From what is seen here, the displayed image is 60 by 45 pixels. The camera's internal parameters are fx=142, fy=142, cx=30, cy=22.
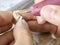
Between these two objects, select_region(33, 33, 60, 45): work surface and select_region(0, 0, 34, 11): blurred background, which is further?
select_region(0, 0, 34, 11): blurred background

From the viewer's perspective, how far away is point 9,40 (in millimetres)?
483

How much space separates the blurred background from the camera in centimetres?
67

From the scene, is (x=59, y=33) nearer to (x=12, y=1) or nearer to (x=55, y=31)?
(x=55, y=31)

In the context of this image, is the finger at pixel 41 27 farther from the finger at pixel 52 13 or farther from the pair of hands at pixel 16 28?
the finger at pixel 52 13

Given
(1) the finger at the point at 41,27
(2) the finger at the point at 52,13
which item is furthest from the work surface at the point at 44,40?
(2) the finger at the point at 52,13

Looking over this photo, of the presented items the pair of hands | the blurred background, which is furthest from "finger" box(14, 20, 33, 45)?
the blurred background

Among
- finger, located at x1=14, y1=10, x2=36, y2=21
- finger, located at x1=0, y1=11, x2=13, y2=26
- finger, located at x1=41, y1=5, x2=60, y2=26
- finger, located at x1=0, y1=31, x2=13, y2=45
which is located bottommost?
finger, located at x1=0, y1=31, x2=13, y2=45

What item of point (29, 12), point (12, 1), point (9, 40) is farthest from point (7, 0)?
point (9, 40)

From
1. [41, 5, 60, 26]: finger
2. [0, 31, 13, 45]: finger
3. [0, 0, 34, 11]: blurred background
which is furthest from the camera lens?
[0, 0, 34, 11]: blurred background

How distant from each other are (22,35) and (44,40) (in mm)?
126

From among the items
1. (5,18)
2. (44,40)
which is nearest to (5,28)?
(5,18)

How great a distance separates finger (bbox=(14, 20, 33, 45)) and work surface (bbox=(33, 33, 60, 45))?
0.27 feet

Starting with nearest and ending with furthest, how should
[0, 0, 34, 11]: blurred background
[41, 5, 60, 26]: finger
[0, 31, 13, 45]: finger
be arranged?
[41, 5, 60, 26]: finger → [0, 31, 13, 45]: finger → [0, 0, 34, 11]: blurred background

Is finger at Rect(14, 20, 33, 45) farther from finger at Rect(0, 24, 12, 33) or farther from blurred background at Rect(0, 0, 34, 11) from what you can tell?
blurred background at Rect(0, 0, 34, 11)
